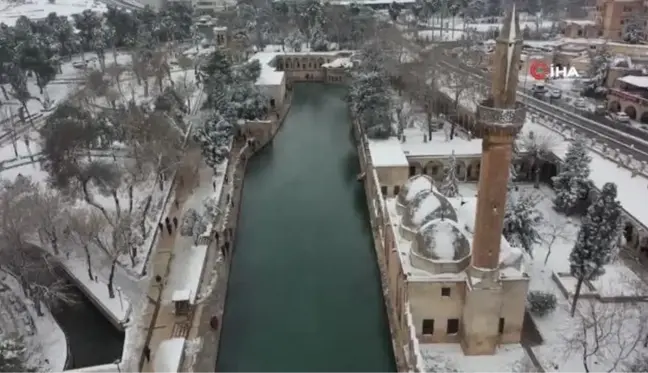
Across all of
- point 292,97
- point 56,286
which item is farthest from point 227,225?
point 292,97

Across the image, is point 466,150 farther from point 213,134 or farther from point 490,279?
point 490,279

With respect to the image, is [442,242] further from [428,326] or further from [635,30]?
[635,30]

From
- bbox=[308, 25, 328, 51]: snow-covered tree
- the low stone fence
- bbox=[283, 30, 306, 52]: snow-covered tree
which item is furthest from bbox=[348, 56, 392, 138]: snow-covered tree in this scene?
bbox=[283, 30, 306, 52]: snow-covered tree

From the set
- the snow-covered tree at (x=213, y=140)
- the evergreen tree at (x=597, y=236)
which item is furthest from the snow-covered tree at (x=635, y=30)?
the evergreen tree at (x=597, y=236)

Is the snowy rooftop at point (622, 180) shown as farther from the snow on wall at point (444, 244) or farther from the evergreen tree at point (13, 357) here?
the evergreen tree at point (13, 357)

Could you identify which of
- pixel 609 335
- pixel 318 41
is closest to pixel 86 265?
pixel 609 335
